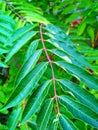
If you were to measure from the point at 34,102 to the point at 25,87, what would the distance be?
50mm

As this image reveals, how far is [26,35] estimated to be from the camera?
3.75 ft

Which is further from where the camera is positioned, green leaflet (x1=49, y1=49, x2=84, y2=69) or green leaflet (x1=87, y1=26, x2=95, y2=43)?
green leaflet (x1=87, y1=26, x2=95, y2=43)

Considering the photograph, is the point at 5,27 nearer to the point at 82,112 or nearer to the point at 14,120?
the point at 14,120

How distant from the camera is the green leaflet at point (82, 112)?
2.96ft

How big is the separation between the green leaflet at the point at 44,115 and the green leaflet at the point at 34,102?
18mm

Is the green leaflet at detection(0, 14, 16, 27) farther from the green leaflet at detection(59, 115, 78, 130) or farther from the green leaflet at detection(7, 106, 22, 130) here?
the green leaflet at detection(59, 115, 78, 130)

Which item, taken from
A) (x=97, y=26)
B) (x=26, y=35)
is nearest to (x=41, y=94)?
(x=26, y=35)

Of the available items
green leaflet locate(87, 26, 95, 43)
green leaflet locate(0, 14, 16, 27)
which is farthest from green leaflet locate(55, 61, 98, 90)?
green leaflet locate(87, 26, 95, 43)

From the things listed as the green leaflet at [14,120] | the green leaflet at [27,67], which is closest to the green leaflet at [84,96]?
the green leaflet at [27,67]

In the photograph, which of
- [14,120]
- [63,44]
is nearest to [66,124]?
[63,44]

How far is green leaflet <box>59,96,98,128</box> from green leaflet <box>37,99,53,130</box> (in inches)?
1.8

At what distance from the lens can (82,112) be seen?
91 centimetres

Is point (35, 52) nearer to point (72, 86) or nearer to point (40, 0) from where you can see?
point (72, 86)

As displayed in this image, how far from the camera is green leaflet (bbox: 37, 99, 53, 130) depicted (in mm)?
902
